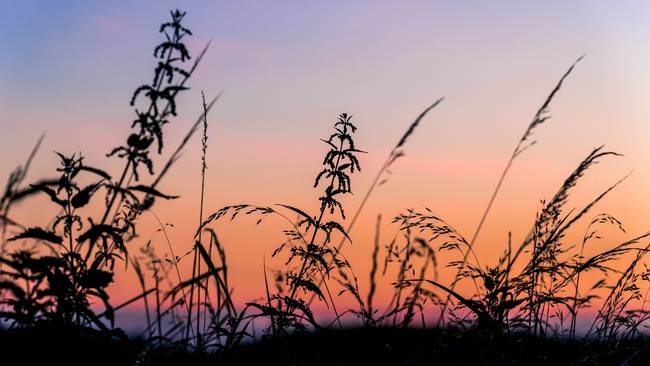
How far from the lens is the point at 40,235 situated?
11.5ft

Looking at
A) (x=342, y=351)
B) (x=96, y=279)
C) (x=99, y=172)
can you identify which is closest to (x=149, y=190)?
(x=99, y=172)

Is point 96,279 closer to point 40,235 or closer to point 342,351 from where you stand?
point 40,235

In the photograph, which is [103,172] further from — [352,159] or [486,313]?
[486,313]

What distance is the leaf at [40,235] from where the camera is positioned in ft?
11.5

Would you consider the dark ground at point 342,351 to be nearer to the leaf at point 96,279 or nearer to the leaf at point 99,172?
the leaf at point 96,279

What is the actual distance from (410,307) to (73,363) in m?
1.72

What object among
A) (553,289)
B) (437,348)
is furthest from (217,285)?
(553,289)

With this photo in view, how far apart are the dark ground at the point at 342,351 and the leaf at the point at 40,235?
0.39m

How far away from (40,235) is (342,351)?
1.87 m

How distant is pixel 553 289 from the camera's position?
478 cm

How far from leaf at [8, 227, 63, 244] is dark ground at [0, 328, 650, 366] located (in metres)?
0.39

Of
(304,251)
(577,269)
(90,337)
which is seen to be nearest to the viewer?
(90,337)

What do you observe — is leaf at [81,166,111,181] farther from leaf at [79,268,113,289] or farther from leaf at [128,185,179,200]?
leaf at [79,268,113,289]

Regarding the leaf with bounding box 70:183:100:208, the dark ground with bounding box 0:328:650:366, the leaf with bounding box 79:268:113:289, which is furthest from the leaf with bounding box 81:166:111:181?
the dark ground with bounding box 0:328:650:366
